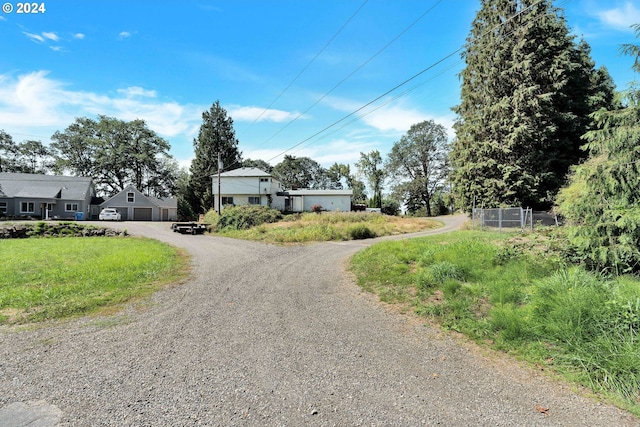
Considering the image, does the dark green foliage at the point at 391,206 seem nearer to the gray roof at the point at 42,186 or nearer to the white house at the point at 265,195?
the white house at the point at 265,195

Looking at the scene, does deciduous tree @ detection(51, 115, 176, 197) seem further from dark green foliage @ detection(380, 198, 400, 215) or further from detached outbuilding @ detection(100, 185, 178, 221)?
dark green foliage @ detection(380, 198, 400, 215)

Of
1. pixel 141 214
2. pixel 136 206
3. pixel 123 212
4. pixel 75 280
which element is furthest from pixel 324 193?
pixel 75 280

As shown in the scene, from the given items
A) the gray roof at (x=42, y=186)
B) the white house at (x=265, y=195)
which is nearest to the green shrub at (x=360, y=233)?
the white house at (x=265, y=195)

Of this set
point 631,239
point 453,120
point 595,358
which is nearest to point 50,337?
point 595,358

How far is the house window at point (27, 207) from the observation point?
110ft

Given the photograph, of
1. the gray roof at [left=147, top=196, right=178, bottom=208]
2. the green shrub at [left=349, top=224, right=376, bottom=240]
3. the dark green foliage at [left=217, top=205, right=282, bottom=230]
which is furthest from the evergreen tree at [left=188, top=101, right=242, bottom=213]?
the green shrub at [left=349, top=224, right=376, bottom=240]

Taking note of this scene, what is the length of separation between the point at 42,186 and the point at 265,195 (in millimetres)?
27026

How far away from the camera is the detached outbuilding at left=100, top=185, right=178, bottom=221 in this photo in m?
39.0

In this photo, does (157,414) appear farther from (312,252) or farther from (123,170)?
(123,170)

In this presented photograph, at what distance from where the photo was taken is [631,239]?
16.6 feet

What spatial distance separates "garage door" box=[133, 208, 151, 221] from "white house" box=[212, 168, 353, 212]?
1031 centimetres

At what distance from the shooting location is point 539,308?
421 cm

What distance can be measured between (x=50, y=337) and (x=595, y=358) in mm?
6739

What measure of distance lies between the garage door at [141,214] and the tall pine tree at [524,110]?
126 ft
